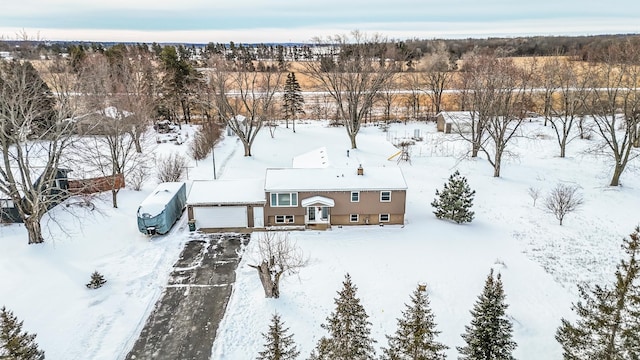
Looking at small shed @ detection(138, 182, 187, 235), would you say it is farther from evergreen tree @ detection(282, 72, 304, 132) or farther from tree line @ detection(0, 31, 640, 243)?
evergreen tree @ detection(282, 72, 304, 132)

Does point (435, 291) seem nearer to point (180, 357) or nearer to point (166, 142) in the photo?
point (180, 357)

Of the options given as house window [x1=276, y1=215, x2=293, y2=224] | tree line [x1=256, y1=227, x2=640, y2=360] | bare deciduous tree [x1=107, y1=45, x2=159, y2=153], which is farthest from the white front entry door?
tree line [x1=256, y1=227, x2=640, y2=360]

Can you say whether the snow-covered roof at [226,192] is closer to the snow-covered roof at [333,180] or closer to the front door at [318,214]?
the snow-covered roof at [333,180]

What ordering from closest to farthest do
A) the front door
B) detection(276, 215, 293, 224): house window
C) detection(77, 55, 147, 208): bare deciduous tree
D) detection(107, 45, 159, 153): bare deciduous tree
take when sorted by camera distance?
the front door → detection(276, 215, 293, 224): house window → detection(77, 55, 147, 208): bare deciduous tree → detection(107, 45, 159, 153): bare deciduous tree

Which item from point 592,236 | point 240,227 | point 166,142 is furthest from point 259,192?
point 166,142

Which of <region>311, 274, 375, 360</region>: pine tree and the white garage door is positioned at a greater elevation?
<region>311, 274, 375, 360</region>: pine tree

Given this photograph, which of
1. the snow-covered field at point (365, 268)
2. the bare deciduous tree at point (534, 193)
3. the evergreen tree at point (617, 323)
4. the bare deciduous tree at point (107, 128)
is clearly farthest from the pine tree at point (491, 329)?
the bare deciduous tree at point (107, 128)

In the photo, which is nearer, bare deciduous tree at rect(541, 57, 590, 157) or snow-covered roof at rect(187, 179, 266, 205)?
snow-covered roof at rect(187, 179, 266, 205)
